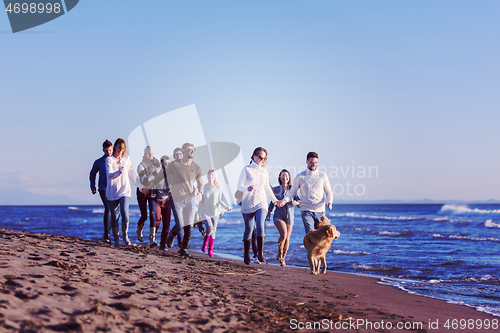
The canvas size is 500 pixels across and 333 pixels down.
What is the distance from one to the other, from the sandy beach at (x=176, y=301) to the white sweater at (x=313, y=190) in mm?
1688

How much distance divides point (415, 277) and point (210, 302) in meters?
5.97

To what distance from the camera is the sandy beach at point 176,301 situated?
111 inches

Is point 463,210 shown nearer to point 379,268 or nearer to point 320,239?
point 379,268

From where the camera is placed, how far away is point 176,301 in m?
3.57

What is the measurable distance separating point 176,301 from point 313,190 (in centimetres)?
415

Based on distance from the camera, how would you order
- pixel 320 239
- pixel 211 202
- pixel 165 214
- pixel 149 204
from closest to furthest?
pixel 320 239 → pixel 149 204 → pixel 165 214 → pixel 211 202

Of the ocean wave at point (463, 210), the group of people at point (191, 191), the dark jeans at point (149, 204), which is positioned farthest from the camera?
the ocean wave at point (463, 210)

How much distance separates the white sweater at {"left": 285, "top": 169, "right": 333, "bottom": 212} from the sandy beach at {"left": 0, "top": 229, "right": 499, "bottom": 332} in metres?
1.69

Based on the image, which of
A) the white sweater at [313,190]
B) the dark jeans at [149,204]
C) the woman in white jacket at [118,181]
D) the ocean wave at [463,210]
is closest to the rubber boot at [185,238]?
the dark jeans at [149,204]

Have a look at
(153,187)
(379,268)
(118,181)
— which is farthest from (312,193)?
(118,181)

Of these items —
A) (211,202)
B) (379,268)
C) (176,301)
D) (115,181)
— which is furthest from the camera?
(379,268)

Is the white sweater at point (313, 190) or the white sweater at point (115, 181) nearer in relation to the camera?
the white sweater at point (115, 181)

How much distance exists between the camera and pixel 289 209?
25.3 feet

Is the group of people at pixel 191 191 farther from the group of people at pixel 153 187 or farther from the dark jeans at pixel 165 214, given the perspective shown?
the dark jeans at pixel 165 214
